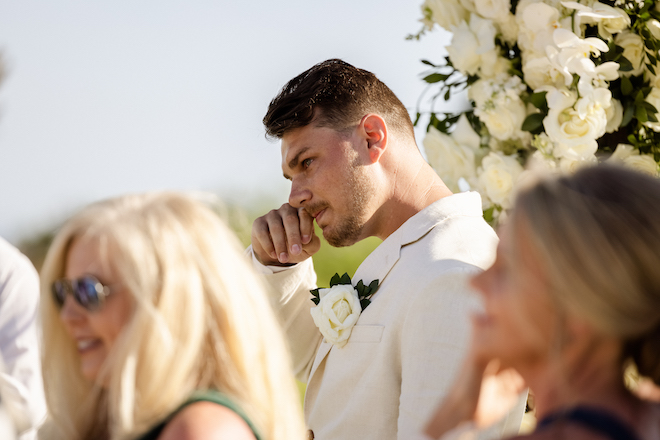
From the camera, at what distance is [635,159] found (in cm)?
220

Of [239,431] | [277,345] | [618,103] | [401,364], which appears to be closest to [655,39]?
[618,103]

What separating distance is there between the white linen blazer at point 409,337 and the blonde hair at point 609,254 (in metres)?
0.66

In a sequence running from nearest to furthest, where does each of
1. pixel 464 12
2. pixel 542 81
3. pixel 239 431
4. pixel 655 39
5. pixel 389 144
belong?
pixel 239 431, pixel 655 39, pixel 542 81, pixel 464 12, pixel 389 144

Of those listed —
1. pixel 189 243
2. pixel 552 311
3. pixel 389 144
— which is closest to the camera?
pixel 552 311

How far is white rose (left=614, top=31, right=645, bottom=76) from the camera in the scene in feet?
7.29

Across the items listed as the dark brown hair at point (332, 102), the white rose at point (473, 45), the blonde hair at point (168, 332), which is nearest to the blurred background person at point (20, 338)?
the blonde hair at point (168, 332)

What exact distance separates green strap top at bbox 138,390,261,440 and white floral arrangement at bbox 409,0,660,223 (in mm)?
1355

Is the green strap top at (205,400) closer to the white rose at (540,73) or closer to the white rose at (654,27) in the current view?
the white rose at (540,73)

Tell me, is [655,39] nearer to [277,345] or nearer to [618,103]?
[618,103]

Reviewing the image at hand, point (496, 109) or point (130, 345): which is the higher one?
point (130, 345)

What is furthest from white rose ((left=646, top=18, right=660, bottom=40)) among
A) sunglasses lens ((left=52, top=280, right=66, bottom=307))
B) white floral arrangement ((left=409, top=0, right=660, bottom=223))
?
sunglasses lens ((left=52, top=280, right=66, bottom=307))

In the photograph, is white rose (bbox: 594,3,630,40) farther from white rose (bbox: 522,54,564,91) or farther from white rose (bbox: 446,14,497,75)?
white rose (bbox: 446,14,497,75)

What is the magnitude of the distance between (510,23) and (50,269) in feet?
5.91

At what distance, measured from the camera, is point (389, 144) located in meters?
2.93
